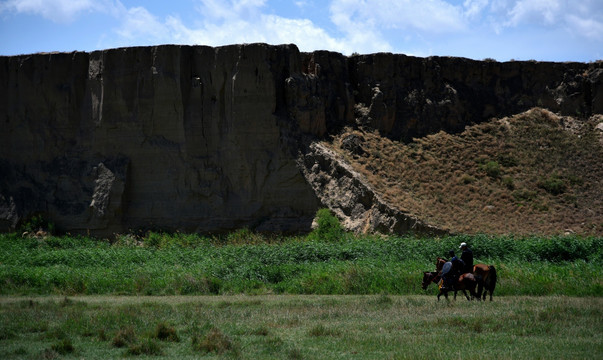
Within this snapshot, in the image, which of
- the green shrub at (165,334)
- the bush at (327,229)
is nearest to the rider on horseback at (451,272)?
the green shrub at (165,334)

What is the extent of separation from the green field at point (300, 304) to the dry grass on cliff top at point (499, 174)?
15.0 feet

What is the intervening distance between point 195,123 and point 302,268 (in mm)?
16051

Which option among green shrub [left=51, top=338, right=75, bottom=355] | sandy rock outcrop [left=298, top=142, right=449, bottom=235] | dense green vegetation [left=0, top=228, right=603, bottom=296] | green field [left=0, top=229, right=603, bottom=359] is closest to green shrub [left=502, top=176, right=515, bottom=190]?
sandy rock outcrop [left=298, top=142, right=449, bottom=235]

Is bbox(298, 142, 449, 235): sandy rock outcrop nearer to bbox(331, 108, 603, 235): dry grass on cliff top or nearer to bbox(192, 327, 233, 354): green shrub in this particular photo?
bbox(331, 108, 603, 235): dry grass on cliff top

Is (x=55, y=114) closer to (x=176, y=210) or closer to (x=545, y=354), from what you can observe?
(x=176, y=210)

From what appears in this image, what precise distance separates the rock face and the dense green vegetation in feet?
21.9

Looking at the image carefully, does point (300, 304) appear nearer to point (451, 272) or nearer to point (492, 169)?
point (451, 272)

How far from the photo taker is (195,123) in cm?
3753

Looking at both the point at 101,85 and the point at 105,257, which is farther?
the point at 101,85

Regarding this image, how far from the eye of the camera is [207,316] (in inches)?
616

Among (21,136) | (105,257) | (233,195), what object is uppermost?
(21,136)

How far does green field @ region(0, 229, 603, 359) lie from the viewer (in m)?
12.2

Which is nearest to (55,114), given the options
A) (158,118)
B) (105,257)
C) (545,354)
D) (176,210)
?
(158,118)

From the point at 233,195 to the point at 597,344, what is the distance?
86.1 feet
